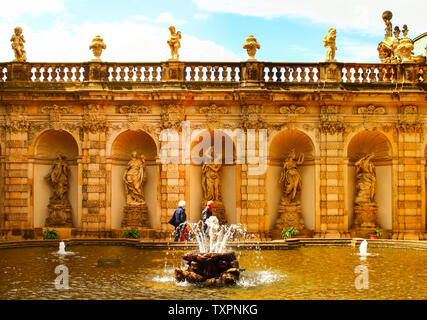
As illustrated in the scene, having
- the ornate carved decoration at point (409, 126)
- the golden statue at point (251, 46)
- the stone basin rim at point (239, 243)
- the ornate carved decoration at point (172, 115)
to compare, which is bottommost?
the stone basin rim at point (239, 243)

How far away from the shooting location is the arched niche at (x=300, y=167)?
2188 centimetres

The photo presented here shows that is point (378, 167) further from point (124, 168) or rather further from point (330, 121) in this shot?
point (124, 168)

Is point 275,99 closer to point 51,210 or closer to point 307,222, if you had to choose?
point 307,222

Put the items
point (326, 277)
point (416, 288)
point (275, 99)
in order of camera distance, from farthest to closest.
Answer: point (275, 99), point (326, 277), point (416, 288)

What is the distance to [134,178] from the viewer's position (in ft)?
72.2

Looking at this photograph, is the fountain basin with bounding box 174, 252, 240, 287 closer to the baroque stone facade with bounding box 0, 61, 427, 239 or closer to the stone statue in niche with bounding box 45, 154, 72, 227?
the baroque stone facade with bounding box 0, 61, 427, 239

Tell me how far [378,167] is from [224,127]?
689 cm

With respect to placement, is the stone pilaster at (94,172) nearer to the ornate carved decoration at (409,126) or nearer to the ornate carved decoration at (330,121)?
the ornate carved decoration at (330,121)

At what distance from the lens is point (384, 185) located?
22.2m

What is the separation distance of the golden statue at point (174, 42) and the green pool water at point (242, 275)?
8565 millimetres

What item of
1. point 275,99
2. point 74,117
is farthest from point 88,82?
point 275,99

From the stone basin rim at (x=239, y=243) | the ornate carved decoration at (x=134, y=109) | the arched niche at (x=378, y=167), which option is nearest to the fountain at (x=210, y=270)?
the stone basin rim at (x=239, y=243)

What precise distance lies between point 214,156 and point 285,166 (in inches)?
119

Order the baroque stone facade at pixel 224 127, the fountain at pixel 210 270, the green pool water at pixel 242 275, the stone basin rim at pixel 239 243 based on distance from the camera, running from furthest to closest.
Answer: the baroque stone facade at pixel 224 127
the stone basin rim at pixel 239 243
the fountain at pixel 210 270
the green pool water at pixel 242 275
